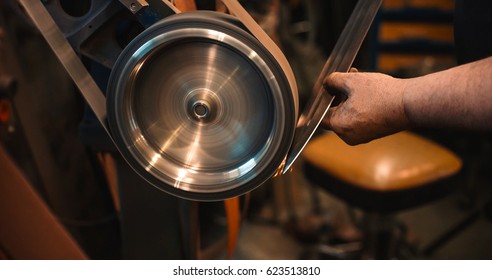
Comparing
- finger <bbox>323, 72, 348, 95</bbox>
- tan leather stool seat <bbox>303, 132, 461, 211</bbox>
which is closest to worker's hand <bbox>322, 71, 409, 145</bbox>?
finger <bbox>323, 72, 348, 95</bbox>

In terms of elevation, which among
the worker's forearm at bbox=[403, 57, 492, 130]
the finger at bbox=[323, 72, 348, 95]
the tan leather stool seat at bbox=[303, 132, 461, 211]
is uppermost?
the finger at bbox=[323, 72, 348, 95]

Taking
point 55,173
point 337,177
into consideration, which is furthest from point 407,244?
point 55,173

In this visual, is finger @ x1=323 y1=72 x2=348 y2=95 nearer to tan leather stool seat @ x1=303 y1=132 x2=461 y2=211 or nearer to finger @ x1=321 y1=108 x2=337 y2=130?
finger @ x1=321 y1=108 x2=337 y2=130

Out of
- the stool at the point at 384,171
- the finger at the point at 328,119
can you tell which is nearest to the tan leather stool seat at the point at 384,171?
the stool at the point at 384,171

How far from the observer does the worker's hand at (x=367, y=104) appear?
0.53m

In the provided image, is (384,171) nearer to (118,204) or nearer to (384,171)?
(384,171)

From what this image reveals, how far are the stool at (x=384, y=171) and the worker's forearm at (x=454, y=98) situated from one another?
2.05ft

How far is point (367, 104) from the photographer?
54 cm

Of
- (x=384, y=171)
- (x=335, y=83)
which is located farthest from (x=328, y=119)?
(x=384, y=171)

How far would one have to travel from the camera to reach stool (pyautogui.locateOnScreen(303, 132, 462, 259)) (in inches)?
44.7

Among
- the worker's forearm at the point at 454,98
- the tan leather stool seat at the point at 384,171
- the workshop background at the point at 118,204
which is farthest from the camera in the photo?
the tan leather stool seat at the point at 384,171

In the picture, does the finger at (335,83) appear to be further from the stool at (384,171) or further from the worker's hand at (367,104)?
the stool at (384,171)

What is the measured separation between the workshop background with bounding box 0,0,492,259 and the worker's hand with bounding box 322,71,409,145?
162 mm
